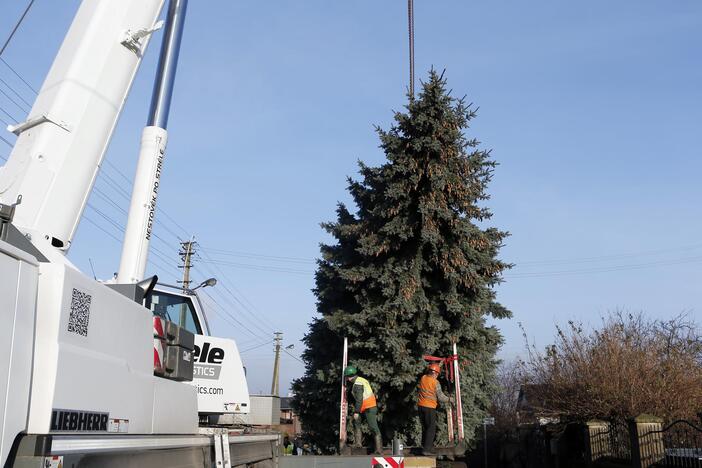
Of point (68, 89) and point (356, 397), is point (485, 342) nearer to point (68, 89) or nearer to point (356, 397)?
point (356, 397)

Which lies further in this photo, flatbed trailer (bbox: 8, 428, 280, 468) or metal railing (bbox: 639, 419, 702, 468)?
metal railing (bbox: 639, 419, 702, 468)

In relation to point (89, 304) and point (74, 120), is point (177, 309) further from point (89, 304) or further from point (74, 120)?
point (89, 304)

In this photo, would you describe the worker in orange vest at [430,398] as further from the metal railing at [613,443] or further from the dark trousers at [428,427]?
the metal railing at [613,443]

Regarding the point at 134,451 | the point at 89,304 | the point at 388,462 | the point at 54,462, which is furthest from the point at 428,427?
the point at 54,462

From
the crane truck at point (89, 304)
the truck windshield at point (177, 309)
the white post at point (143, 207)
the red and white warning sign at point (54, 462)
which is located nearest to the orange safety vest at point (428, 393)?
the truck windshield at point (177, 309)

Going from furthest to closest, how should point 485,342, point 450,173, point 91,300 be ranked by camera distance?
point 485,342 < point 450,173 < point 91,300

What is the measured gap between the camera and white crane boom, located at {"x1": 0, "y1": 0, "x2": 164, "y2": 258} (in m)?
5.55

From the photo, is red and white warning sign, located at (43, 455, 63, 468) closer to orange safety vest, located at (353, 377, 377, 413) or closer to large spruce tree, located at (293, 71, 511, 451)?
orange safety vest, located at (353, 377, 377, 413)

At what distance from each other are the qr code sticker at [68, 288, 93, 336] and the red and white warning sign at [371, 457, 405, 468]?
5504 mm

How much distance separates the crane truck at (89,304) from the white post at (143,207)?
0.01 meters

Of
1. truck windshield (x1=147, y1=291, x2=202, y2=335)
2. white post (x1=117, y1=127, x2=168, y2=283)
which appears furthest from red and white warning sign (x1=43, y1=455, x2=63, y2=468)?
truck windshield (x1=147, y1=291, x2=202, y2=335)

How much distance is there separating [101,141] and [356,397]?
22.2 feet

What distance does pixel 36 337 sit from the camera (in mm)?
3756

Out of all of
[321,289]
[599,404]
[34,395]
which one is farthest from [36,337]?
[599,404]
